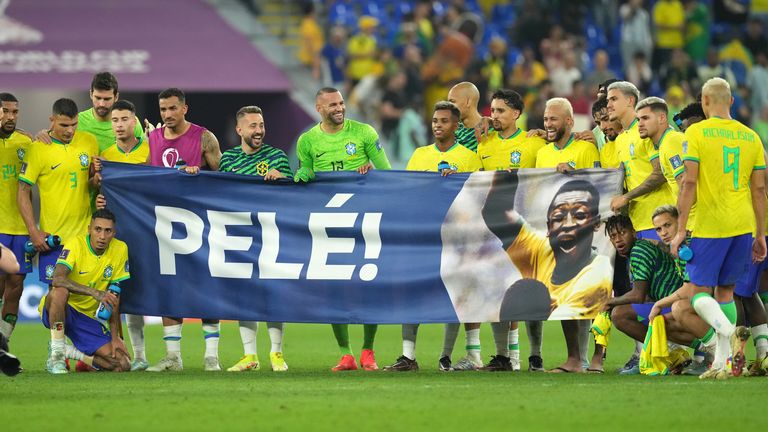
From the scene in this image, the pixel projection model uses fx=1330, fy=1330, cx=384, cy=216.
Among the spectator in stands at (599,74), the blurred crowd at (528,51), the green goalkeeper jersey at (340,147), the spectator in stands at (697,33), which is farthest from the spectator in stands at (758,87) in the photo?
the green goalkeeper jersey at (340,147)

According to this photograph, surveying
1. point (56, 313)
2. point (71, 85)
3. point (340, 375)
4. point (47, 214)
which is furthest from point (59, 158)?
point (71, 85)

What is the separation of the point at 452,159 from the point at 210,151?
2.16m

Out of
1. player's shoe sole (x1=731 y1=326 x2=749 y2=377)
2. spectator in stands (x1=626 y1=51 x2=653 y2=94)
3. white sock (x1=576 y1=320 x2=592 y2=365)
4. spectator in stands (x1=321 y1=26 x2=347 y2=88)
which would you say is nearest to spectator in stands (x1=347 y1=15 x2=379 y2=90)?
spectator in stands (x1=321 y1=26 x2=347 y2=88)

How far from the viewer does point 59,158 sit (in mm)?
11453

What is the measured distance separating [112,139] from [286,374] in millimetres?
2767

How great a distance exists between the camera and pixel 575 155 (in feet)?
37.7

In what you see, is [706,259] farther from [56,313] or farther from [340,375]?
[56,313]

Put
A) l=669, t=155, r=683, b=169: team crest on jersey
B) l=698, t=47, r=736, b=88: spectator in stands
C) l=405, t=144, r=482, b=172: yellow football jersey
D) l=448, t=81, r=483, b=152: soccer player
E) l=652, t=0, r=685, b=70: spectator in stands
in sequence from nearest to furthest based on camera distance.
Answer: l=669, t=155, r=683, b=169: team crest on jersey → l=405, t=144, r=482, b=172: yellow football jersey → l=448, t=81, r=483, b=152: soccer player → l=698, t=47, r=736, b=88: spectator in stands → l=652, t=0, r=685, b=70: spectator in stands

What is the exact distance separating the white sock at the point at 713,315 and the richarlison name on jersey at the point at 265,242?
2.85 metres

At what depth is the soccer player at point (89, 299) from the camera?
11.2 metres

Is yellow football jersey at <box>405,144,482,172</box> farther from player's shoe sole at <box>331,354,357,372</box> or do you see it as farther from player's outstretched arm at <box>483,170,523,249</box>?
player's shoe sole at <box>331,354,357,372</box>

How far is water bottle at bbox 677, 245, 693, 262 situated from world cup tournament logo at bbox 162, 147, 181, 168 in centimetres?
453

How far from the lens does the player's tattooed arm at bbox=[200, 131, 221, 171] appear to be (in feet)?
38.8

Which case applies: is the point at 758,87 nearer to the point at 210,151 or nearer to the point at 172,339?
the point at 210,151
